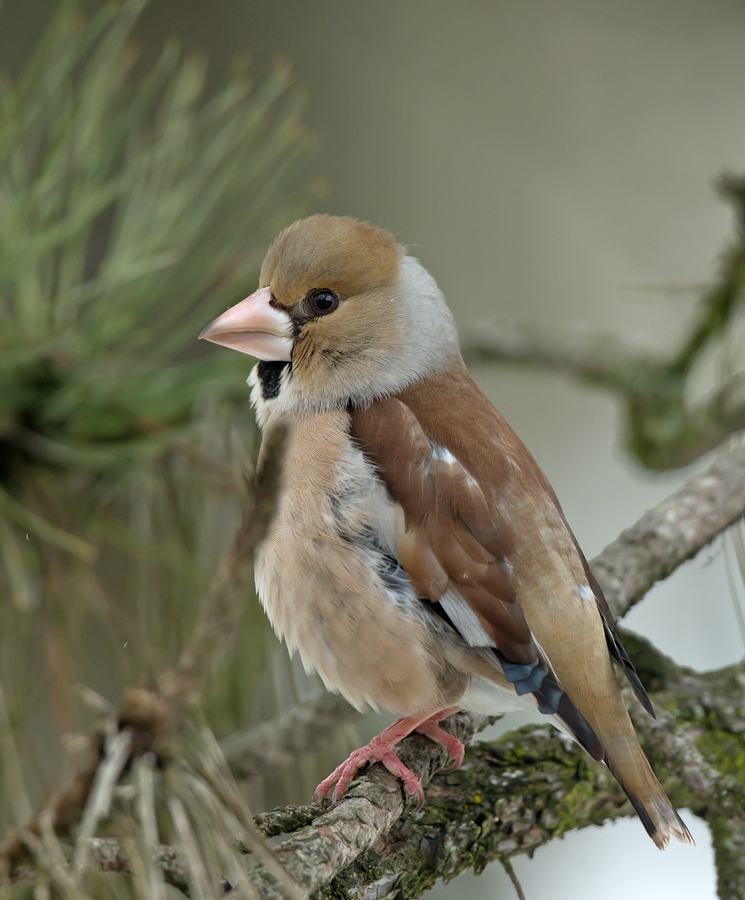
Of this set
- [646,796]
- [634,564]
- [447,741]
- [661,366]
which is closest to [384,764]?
[447,741]

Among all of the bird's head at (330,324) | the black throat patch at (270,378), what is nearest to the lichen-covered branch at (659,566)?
the bird's head at (330,324)

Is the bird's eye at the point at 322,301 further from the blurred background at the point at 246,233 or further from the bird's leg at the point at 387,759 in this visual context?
the bird's leg at the point at 387,759

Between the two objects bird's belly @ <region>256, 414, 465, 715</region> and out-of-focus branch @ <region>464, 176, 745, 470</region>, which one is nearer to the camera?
bird's belly @ <region>256, 414, 465, 715</region>

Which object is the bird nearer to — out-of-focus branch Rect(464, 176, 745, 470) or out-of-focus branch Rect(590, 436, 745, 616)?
out-of-focus branch Rect(590, 436, 745, 616)

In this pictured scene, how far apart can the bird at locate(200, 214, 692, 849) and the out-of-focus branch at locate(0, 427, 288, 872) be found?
71 centimetres

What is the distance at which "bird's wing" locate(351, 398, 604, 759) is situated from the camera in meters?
1.50

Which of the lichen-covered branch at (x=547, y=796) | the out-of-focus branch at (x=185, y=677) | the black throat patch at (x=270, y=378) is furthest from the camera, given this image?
the black throat patch at (x=270, y=378)

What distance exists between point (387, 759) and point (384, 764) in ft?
0.03

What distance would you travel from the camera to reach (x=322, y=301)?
1966mm

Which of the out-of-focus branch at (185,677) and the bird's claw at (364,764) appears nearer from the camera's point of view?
the out-of-focus branch at (185,677)

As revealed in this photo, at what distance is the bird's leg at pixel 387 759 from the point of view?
5.00 ft

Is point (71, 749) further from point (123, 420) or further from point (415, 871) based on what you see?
point (123, 420)

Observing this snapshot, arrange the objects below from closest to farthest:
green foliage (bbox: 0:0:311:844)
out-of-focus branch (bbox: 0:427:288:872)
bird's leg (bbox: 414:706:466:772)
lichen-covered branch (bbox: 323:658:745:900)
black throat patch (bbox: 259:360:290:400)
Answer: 1. out-of-focus branch (bbox: 0:427:288:872)
2. lichen-covered branch (bbox: 323:658:745:900)
3. green foliage (bbox: 0:0:311:844)
4. bird's leg (bbox: 414:706:466:772)
5. black throat patch (bbox: 259:360:290:400)

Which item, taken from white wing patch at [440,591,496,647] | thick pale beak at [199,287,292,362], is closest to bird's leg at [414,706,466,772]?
white wing patch at [440,591,496,647]
